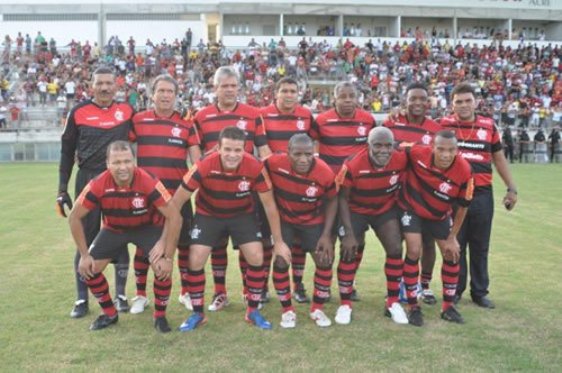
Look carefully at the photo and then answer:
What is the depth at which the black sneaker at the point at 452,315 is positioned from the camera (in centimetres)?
537

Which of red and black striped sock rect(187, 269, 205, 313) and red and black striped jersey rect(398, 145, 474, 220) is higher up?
red and black striped jersey rect(398, 145, 474, 220)

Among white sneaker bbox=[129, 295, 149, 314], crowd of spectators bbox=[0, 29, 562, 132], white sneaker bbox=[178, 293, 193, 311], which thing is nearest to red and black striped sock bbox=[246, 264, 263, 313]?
white sneaker bbox=[178, 293, 193, 311]

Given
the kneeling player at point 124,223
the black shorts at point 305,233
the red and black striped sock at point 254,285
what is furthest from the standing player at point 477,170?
the kneeling player at point 124,223

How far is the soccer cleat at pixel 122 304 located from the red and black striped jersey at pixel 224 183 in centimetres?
132

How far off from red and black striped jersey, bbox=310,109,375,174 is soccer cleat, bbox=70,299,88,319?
2830 millimetres

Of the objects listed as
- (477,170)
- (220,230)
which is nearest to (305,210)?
(220,230)

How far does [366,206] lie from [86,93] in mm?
25949

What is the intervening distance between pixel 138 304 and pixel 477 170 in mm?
3688

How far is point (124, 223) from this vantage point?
204 inches

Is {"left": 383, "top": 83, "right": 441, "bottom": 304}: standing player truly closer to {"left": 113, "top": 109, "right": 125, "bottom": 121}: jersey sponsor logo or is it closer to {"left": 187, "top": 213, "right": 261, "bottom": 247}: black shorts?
{"left": 187, "top": 213, "right": 261, "bottom": 247}: black shorts

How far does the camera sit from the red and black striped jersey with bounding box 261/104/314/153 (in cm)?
596

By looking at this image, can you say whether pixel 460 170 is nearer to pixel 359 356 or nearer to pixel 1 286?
pixel 359 356

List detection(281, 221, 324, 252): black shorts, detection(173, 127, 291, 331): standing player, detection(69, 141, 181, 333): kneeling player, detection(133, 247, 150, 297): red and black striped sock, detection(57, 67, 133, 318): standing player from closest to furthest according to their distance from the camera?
detection(69, 141, 181, 333): kneeling player
detection(173, 127, 291, 331): standing player
detection(281, 221, 324, 252): black shorts
detection(57, 67, 133, 318): standing player
detection(133, 247, 150, 297): red and black striped sock

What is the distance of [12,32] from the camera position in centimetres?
3841
